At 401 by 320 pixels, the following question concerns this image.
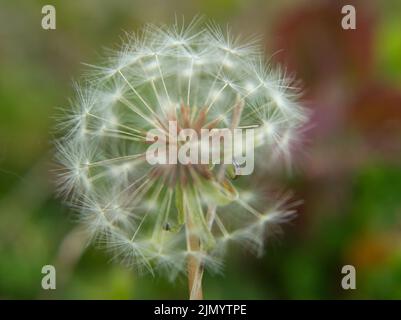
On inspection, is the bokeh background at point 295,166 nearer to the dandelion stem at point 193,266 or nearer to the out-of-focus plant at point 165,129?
the out-of-focus plant at point 165,129

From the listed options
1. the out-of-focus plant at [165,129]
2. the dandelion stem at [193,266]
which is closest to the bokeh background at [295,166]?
the out-of-focus plant at [165,129]

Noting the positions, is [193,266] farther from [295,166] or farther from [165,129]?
[295,166]

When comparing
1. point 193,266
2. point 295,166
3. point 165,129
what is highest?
point 295,166

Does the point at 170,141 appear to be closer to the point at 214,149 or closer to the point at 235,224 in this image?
the point at 214,149

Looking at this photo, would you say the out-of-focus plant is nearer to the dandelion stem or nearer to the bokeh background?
the dandelion stem

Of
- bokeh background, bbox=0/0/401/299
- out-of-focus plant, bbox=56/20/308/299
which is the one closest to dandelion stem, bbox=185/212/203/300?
out-of-focus plant, bbox=56/20/308/299

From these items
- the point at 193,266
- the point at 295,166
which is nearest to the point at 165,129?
the point at 193,266

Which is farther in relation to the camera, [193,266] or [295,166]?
[295,166]
